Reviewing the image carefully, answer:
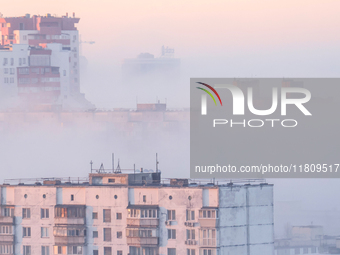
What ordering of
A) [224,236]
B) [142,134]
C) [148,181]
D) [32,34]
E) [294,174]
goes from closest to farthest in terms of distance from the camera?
[224,236] → [148,181] → [294,174] → [142,134] → [32,34]

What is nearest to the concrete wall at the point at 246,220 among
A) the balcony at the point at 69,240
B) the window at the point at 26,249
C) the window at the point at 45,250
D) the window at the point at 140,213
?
the window at the point at 140,213

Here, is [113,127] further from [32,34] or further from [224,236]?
[224,236]

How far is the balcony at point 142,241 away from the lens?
22.0 meters

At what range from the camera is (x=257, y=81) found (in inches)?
2425

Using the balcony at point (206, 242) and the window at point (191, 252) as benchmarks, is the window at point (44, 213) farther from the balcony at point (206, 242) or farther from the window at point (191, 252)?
the balcony at point (206, 242)

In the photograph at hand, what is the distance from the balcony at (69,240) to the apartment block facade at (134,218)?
2cm

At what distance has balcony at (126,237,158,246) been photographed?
22.0 metres

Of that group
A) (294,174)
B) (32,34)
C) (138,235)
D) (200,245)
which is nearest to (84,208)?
(138,235)

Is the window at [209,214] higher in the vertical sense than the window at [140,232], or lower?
higher

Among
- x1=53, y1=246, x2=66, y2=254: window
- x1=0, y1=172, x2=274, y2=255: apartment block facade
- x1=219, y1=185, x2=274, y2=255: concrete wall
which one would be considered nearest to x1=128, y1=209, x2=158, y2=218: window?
x1=0, y1=172, x2=274, y2=255: apartment block facade

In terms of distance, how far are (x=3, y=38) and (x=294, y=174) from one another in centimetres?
2482

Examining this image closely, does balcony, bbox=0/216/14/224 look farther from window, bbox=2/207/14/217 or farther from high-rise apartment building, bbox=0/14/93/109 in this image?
high-rise apartment building, bbox=0/14/93/109

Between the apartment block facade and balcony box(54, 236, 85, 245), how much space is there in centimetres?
2

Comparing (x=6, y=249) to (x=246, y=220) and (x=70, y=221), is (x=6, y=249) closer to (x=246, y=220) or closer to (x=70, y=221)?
(x=70, y=221)
